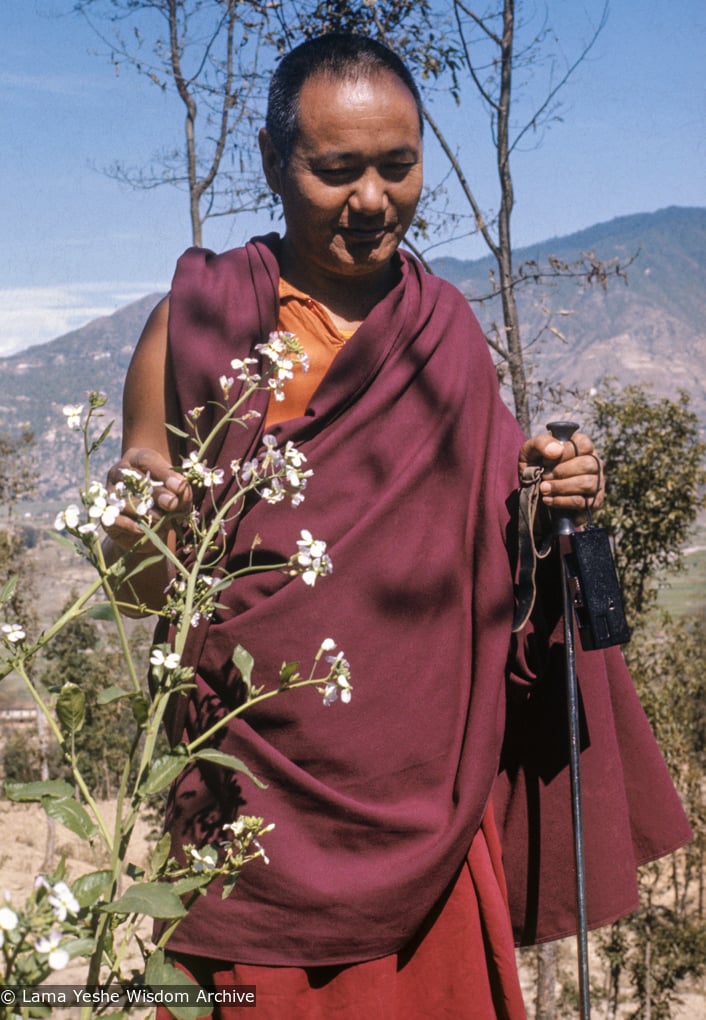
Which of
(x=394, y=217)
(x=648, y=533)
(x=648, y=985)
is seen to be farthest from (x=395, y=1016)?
(x=648, y=985)

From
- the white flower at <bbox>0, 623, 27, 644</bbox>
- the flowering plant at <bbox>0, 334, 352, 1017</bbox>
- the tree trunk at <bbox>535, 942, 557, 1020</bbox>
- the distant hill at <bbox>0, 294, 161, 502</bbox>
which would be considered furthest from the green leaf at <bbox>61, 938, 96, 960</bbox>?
the distant hill at <bbox>0, 294, 161, 502</bbox>

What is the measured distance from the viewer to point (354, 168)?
191 cm

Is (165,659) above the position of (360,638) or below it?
above

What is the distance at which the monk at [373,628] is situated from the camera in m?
1.77

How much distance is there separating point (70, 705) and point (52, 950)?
0.28m

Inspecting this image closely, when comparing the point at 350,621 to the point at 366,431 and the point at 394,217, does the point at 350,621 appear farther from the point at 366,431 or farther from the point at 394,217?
the point at 394,217

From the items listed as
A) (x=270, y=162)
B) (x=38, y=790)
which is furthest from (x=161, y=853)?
(x=270, y=162)

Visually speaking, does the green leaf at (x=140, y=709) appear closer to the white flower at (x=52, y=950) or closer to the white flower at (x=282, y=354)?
the white flower at (x=52, y=950)

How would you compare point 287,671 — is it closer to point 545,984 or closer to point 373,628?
point 373,628

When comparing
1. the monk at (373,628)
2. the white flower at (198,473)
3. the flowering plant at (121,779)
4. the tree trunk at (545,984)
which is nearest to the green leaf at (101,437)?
the flowering plant at (121,779)

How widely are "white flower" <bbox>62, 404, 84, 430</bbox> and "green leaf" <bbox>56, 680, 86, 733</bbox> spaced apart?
13.0 inches

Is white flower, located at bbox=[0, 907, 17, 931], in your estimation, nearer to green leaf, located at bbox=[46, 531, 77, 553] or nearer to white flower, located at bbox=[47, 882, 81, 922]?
white flower, located at bbox=[47, 882, 81, 922]

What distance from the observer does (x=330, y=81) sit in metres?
1.90

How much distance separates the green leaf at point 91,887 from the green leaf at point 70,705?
6.3 inches
